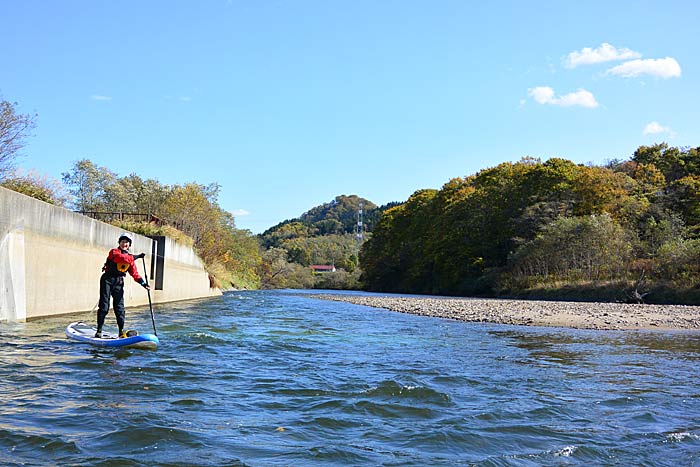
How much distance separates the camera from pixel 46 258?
16.3 m

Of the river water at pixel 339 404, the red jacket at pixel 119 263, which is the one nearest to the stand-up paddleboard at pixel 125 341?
the river water at pixel 339 404

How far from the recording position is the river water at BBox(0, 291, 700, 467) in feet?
17.0

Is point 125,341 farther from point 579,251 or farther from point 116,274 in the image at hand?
point 579,251

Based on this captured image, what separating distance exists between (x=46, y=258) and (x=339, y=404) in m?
12.3

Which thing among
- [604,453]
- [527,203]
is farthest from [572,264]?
[604,453]

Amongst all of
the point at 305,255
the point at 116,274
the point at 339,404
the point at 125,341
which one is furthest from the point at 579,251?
the point at 305,255

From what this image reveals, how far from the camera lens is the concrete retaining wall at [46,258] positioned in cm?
1384

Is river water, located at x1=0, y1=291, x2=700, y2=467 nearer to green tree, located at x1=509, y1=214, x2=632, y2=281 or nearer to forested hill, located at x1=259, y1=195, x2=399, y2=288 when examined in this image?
green tree, located at x1=509, y1=214, x2=632, y2=281

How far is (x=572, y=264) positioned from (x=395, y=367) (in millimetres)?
39552

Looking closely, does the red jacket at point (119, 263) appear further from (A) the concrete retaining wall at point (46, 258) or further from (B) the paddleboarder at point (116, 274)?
(A) the concrete retaining wall at point (46, 258)

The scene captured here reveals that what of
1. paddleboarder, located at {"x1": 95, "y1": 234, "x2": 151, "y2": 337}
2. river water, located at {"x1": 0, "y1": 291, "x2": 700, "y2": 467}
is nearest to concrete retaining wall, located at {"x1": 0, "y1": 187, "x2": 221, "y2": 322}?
paddleboarder, located at {"x1": 95, "y1": 234, "x2": 151, "y2": 337}

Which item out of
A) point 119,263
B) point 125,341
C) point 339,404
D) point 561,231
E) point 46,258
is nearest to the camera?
point 339,404

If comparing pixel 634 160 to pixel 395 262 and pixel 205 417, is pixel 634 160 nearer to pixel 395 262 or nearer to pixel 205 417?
pixel 395 262

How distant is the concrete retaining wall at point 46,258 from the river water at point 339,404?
6.14 feet
